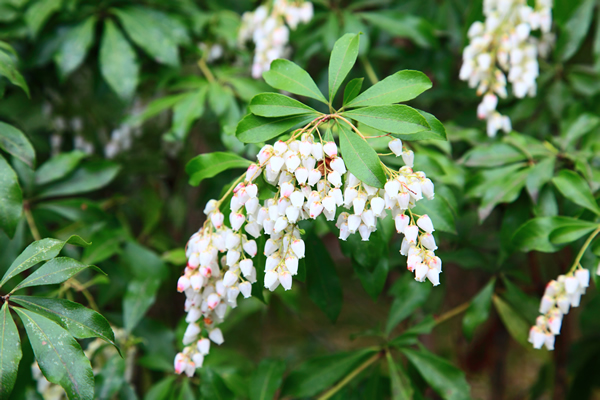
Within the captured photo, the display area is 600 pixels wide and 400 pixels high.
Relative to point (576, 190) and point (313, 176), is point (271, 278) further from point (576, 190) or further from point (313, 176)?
point (576, 190)

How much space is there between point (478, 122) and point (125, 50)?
1612 mm

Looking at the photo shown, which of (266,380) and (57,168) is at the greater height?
(57,168)

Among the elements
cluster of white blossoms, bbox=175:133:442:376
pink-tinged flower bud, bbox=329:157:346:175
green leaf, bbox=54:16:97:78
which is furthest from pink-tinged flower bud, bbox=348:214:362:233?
green leaf, bbox=54:16:97:78

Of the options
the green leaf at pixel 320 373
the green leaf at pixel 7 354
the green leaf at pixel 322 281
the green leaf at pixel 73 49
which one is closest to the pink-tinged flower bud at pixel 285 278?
the green leaf at pixel 322 281

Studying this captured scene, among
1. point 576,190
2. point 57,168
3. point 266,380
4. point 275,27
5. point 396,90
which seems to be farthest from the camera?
point 275,27

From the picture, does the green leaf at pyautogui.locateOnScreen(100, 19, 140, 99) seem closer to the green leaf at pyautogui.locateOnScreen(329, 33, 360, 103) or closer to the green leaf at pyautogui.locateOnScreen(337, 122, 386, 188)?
the green leaf at pyautogui.locateOnScreen(329, 33, 360, 103)

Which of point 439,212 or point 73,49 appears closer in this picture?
point 439,212

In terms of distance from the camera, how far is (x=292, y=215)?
1012 millimetres

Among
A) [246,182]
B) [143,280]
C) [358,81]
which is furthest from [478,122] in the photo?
[143,280]

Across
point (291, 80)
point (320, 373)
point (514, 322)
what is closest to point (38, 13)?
point (291, 80)

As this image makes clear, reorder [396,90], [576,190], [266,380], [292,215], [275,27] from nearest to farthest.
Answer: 1. [292,215]
2. [396,90]
3. [576,190]
4. [266,380]
5. [275,27]

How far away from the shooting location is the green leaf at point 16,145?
1.38 meters

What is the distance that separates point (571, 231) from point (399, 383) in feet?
2.37

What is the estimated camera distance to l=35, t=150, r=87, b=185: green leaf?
175 centimetres
